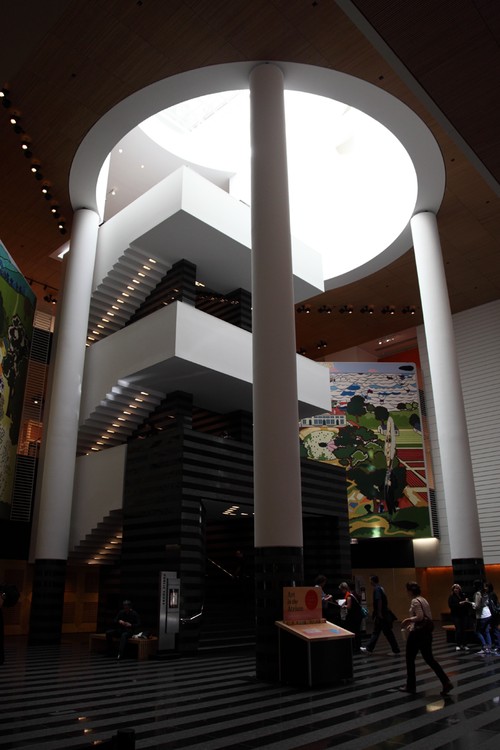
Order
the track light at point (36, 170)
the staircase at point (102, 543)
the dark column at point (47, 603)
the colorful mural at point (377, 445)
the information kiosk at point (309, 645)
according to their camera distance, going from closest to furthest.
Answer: the information kiosk at point (309, 645) < the dark column at point (47, 603) < the staircase at point (102, 543) < the track light at point (36, 170) < the colorful mural at point (377, 445)

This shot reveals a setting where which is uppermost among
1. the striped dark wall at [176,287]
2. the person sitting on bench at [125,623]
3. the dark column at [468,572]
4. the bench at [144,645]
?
the striped dark wall at [176,287]

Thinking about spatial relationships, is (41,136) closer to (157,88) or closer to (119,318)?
(157,88)

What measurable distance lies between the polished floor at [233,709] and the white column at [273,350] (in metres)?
2.31

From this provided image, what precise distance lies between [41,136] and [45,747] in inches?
551

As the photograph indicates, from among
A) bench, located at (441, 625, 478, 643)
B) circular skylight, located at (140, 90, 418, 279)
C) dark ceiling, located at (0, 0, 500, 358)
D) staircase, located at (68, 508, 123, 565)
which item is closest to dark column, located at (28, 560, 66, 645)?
staircase, located at (68, 508, 123, 565)

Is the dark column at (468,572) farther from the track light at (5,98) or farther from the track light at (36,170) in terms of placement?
the track light at (5,98)

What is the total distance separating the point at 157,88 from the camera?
539 inches

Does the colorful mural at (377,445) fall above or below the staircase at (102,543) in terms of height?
above

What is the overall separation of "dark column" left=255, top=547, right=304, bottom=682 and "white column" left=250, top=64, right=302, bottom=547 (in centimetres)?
15

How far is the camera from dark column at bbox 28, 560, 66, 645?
1354cm

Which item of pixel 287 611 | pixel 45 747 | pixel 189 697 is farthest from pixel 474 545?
pixel 45 747

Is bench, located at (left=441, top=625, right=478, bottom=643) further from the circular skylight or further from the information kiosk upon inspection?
the circular skylight

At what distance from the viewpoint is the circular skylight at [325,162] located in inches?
721

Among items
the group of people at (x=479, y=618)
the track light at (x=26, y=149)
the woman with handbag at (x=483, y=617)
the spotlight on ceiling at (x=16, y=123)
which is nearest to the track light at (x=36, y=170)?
the track light at (x=26, y=149)
